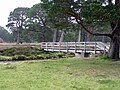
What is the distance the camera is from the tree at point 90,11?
1911 centimetres

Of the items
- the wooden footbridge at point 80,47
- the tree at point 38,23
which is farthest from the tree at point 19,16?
the wooden footbridge at point 80,47

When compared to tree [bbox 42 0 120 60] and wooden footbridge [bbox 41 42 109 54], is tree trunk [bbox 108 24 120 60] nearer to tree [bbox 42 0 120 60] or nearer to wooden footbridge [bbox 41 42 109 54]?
tree [bbox 42 0 120 60]

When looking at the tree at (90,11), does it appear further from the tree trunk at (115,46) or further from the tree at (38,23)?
the tree at (38,23)

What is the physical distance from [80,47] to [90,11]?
14.3 m

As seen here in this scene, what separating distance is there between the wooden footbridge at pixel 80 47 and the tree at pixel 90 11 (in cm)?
630

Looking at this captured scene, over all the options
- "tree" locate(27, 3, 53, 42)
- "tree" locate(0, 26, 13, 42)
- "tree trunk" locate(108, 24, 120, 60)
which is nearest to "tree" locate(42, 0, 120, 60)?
"tree trunk" locate(108, 24, 120, 60)

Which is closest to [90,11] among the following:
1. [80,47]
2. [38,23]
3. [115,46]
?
[115,46]

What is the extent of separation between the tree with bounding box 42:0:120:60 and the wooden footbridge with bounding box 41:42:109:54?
6.30 metres

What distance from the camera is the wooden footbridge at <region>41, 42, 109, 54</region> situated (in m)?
30.8

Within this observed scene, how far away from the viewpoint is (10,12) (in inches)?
3219

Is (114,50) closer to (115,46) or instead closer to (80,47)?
(115,46)

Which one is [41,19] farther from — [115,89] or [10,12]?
[115,89]

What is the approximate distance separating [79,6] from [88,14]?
2242 millimetres

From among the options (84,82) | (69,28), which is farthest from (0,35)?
(84,82)
